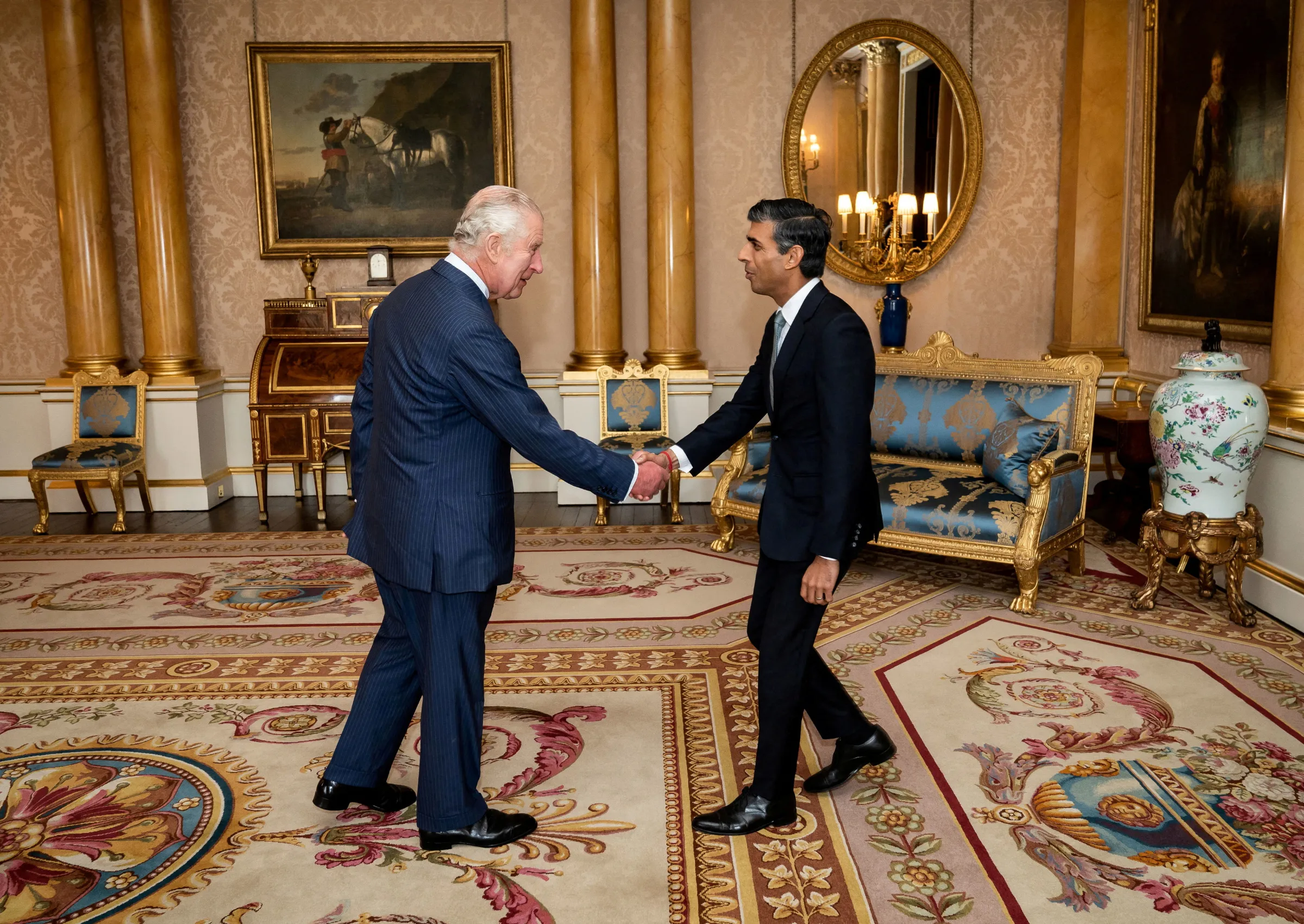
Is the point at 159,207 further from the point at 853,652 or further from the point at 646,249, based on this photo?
the point at 853,652

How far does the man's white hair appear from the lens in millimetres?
2564

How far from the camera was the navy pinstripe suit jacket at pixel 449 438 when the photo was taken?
252 centimetres

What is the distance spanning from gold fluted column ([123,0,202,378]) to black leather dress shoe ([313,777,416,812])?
5151mm

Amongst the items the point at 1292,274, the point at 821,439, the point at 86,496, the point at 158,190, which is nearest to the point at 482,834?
the point at 821,439

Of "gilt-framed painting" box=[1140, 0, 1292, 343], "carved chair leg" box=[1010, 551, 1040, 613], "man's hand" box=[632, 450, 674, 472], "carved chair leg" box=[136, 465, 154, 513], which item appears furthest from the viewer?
"carved chair leg" box=[136, 465, 154, 513]

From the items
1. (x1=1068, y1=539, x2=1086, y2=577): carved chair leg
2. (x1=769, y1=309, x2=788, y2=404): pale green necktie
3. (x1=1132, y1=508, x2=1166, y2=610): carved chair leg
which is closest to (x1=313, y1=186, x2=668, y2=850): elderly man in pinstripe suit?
(x1=769, y1=309, x2=788, y2=404): pale green necktie

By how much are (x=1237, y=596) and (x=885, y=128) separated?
4.19 metres

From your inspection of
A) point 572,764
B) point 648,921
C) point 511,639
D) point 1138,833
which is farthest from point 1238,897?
point 511,639

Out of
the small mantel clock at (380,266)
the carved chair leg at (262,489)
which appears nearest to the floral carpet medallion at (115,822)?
the carved chair leg at (262,489)

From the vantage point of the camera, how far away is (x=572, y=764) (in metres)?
3.25

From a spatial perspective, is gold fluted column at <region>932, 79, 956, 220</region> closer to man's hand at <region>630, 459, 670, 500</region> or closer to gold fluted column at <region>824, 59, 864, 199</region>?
gold fluted column at <region>824, 59, 864, 199</region>

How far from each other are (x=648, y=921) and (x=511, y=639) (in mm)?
2136

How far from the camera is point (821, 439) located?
262 centimetres

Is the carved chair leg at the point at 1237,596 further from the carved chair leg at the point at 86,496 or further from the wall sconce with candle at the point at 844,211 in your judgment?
the carved chair leg at the point at 86,496
